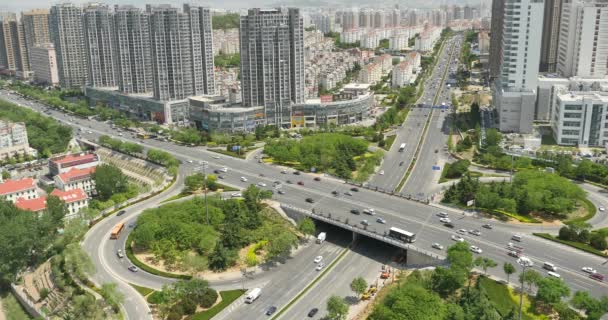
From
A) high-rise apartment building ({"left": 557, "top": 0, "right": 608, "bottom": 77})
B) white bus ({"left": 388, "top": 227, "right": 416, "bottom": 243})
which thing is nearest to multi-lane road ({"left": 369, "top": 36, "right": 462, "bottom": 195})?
white bus ({"left": 388, "top": 227, "right": 416, "bottom": 243})

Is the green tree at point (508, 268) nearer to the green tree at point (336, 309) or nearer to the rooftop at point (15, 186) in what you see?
the green tree at point (336, 309)

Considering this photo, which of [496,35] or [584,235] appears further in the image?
[496,35]

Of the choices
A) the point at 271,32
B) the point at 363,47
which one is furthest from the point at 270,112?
the point at 363,47

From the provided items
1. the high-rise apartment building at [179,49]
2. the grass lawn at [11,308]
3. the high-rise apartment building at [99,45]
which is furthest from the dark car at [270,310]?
the high-rise apartment building at [99,45]

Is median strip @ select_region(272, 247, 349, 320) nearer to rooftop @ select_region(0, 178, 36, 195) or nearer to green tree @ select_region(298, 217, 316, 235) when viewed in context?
Result: green tree @ select_region(298, 217, 316, 235)

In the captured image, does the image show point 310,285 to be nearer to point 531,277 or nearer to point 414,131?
point 531,277

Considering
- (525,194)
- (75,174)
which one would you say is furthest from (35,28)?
(525,194)

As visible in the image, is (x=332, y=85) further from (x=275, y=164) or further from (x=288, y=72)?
(x=275, y=164)
